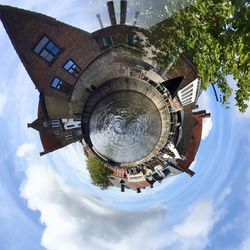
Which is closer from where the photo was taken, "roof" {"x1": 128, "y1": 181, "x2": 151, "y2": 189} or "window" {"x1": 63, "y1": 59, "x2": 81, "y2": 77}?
"window" {"x1": 63, "y1": 59, "x2": 81, "y2": 77}

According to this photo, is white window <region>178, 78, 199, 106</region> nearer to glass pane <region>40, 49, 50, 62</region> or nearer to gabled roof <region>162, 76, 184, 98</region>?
gabled roof <region>162, 76, 184, 98</region>

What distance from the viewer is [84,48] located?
38.9 m

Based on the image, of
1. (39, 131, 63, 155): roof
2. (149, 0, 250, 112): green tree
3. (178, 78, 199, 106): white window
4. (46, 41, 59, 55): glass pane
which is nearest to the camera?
(149, 0, 250, 112): green tree

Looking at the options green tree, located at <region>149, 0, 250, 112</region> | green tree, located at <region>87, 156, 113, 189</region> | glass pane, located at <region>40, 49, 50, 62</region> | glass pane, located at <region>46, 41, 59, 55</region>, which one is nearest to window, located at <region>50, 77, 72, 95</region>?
glass pane, located at <region>40, 49, 50, 62</region>

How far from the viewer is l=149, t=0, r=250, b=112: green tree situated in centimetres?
2738

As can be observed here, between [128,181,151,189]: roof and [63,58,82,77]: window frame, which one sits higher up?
[63,58,82,77]: window frame

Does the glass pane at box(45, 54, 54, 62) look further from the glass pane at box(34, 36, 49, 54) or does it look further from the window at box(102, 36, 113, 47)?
the window at box(102, 36, 113, 47)

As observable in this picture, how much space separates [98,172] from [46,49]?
51.6ft

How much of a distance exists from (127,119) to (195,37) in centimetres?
782

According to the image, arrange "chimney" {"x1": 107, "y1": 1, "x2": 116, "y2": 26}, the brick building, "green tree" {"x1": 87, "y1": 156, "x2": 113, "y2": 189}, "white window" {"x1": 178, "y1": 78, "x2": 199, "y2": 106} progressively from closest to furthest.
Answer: the brick building, "chimney" {"x1": 107, "y1": 1, "x2": 116, "y2": 26}, "white window" {"x1": 178, "y1": 78, "x2": 199, "y2": 106}, "green tree" {"x1": 87, "y1": 156, "x2": 113, "y2": 189}

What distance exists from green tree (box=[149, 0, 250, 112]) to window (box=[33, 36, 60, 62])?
11.5 metres

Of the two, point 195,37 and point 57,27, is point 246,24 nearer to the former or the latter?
point 195,37

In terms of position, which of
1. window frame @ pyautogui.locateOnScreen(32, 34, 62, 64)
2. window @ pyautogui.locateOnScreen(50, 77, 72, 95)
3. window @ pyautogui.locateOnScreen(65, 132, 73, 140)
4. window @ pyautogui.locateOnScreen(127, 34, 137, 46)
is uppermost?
window @ pyautogui.locateOnScreen(127, 34, 137, 46)

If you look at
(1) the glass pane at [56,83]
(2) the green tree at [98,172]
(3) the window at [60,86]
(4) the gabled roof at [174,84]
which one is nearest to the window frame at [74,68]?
(3) the window at [60,86]
